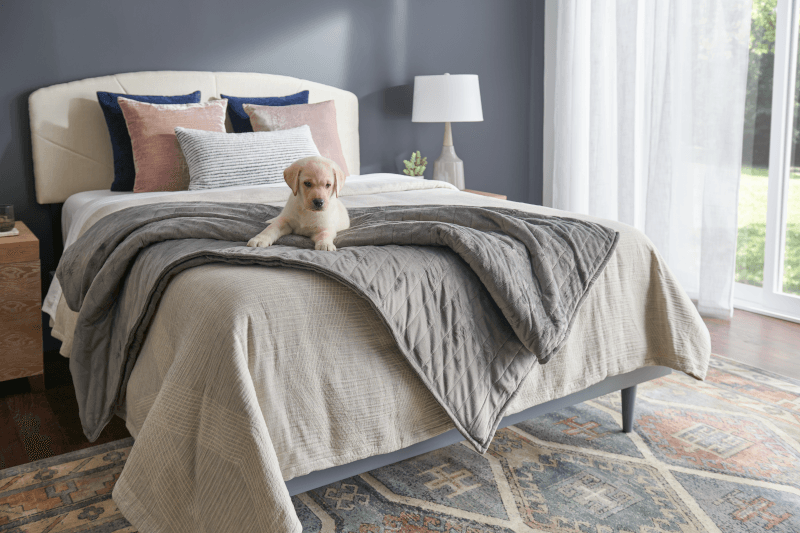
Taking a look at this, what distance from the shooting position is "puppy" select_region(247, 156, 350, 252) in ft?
5.45

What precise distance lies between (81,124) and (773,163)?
11.0ft

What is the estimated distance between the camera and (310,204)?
166cm

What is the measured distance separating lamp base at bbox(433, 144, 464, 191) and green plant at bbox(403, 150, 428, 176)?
138 millimetres

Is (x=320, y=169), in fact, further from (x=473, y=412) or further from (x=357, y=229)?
(x=473, y=412)

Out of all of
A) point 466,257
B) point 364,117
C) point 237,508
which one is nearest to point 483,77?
point 364,117

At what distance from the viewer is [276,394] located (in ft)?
4.13

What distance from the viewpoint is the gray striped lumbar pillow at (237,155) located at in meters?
2.68

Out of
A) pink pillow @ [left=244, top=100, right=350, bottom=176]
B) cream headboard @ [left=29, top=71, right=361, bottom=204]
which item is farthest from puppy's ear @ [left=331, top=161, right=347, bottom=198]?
cream headboard @ [left=29, top=71, right=361, bottom=204]

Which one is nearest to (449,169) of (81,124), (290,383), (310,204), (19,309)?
(81,124)

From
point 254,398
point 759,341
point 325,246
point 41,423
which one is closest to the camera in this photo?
point 254,398

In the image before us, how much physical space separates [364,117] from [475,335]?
2.56 m

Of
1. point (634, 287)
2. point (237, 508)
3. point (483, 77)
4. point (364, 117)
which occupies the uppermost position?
point (483, 77)

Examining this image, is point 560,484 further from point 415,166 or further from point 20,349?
point 415,166

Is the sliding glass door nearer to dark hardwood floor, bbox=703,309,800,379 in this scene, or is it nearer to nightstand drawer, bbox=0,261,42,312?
dark hardwood floor, bbox=703,309,800,379
